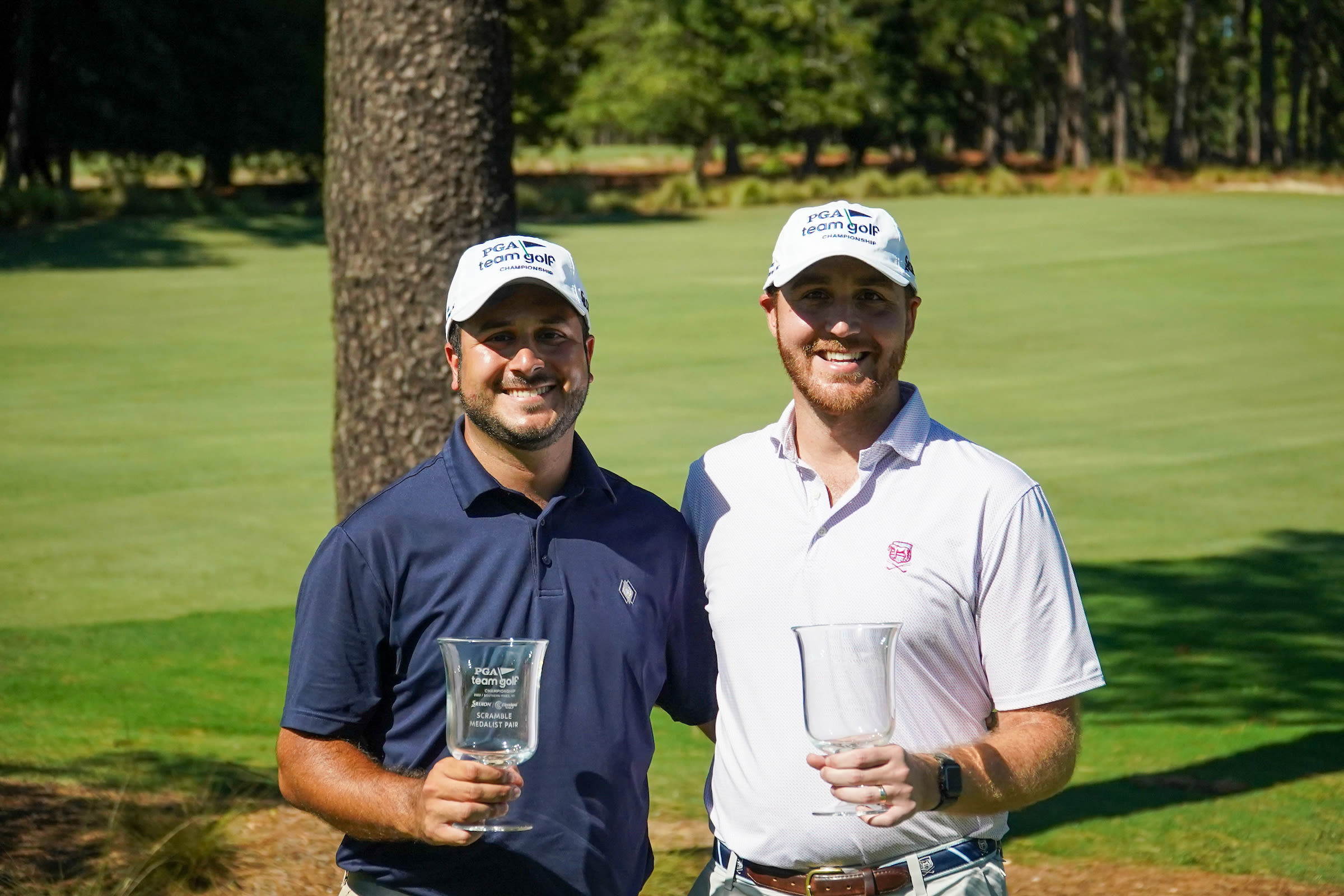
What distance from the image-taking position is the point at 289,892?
19.0 feet

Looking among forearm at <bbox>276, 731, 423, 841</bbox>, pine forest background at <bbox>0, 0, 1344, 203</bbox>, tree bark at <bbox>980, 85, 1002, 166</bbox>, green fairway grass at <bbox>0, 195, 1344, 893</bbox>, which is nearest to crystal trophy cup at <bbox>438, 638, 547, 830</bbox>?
forearm at <bbox>276, 731, 423, 841</bbox>

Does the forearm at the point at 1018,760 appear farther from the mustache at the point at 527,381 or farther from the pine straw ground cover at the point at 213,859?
the pine straw ground cover at the point at 213,859

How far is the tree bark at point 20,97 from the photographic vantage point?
45.2 metres

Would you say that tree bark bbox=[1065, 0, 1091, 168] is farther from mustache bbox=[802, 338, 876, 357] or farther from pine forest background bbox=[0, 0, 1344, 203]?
mustache bbox=[802, 338, 876, 357]

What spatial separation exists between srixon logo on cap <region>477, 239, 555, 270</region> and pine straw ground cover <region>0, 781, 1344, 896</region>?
9.48ft

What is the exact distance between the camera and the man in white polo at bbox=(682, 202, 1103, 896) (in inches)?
135

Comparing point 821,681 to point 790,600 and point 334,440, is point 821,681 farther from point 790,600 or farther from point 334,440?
point 334,440

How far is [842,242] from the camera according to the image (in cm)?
366

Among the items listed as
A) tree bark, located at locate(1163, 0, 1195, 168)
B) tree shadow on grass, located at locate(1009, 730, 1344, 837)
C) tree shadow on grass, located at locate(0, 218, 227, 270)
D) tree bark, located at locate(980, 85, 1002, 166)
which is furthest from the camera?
tree bark, located at locate(980, 85, 1002, 166)

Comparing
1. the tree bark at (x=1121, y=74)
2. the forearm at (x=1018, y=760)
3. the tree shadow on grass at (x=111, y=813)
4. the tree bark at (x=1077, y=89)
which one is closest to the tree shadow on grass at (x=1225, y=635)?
the tree shadow on grass at (x=111, y=813)

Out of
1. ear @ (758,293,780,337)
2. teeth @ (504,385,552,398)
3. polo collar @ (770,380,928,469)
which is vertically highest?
ear @ (758,293,780,337)

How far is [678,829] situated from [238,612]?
5.05m

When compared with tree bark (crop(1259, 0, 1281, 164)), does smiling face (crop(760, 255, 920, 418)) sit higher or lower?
lower

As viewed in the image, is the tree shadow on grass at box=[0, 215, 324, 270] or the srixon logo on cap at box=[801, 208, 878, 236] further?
the tree shadow on grass at box=[0, 215, 324, 270]
